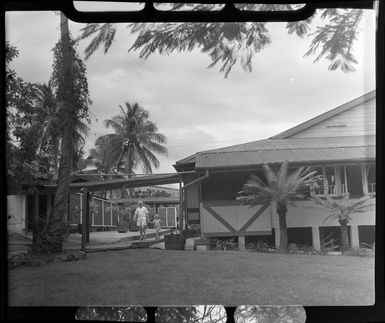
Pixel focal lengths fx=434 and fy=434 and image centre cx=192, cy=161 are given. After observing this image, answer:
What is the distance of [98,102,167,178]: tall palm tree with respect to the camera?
2.78 meters

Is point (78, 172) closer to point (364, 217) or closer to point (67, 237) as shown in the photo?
point (67, 237)

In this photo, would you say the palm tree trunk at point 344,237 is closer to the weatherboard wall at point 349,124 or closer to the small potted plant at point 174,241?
the weatherboard wall at point 349,124

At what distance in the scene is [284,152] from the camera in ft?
9.59

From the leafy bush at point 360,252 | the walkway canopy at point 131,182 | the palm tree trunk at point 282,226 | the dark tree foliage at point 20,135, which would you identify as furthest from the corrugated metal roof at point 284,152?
the dark tree foliage at point 20,135

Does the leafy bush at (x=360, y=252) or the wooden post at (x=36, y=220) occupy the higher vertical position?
the wooden post at (x=36, y=220)

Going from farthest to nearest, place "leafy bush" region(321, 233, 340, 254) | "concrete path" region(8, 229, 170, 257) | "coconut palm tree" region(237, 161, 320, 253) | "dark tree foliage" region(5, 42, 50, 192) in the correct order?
"leafy bush" region(321, 233, 340, 254), "coconut palm tree" region(237, 161, 320, 253), "concrete path" region(8, 229, 170, 257), "dark tree foliage" region(5, 42, 50, 192)

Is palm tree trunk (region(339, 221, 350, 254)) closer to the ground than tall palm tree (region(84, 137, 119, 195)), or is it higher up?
closer to the ground

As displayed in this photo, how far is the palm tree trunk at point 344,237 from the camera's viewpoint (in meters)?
3.03

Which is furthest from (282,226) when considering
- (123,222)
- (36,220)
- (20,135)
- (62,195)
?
(20,135)

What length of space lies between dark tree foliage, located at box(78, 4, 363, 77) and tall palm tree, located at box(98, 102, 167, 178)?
395mm

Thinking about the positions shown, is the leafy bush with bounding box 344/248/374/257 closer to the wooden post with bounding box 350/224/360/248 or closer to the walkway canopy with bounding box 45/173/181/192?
the wooden post with bounding box 350/224/360/248

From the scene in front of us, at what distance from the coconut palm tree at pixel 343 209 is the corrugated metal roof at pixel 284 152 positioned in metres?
0.29

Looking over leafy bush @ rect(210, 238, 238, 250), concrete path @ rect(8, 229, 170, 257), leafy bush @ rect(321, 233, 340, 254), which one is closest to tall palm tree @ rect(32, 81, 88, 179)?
concrete path @ rect(8, 229, 170, 257)

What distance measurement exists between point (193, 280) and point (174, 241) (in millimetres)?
392
